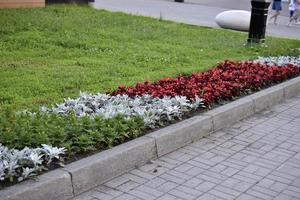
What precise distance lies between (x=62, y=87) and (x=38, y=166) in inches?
122

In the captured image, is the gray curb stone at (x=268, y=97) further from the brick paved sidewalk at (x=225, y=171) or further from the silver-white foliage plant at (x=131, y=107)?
the silver-white foliage plant at (x=131, y=107)

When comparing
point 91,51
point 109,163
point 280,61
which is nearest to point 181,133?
point 109,163

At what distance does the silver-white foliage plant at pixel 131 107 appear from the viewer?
5816mm

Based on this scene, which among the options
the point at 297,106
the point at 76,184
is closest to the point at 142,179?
the point at 76,184

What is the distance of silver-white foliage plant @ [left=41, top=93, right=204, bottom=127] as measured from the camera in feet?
19.1

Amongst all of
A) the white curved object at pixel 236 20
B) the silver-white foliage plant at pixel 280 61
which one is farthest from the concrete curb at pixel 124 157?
the white curved object at pixel 236 20

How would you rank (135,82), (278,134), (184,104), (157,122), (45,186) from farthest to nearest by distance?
1. (135,82)
2. (278,134)
3. (184,104)
4. (157,122)
5. (45,186)

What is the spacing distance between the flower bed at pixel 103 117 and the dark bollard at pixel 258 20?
4.39 metres

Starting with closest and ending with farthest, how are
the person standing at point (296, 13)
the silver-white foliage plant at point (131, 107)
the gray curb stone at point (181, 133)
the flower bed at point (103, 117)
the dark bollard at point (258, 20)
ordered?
the flower bed at point (103, 117) < the gray curb stone at point (181, 133) < the silver-white foliage plant at point (131, 107) < the dark bollard at point (258, 20) < the person standing at point (296, 13)

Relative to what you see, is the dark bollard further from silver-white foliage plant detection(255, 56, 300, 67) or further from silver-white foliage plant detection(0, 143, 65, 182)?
silver-white foliage plant detection(0, 143, 65, 182)

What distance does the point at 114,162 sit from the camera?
4992 mm

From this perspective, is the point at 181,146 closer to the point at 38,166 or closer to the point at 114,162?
the point at 114,162

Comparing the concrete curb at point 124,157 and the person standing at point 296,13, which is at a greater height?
the person standing at point 296,13

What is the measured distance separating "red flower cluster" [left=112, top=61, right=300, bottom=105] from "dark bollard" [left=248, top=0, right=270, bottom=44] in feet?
10.4
